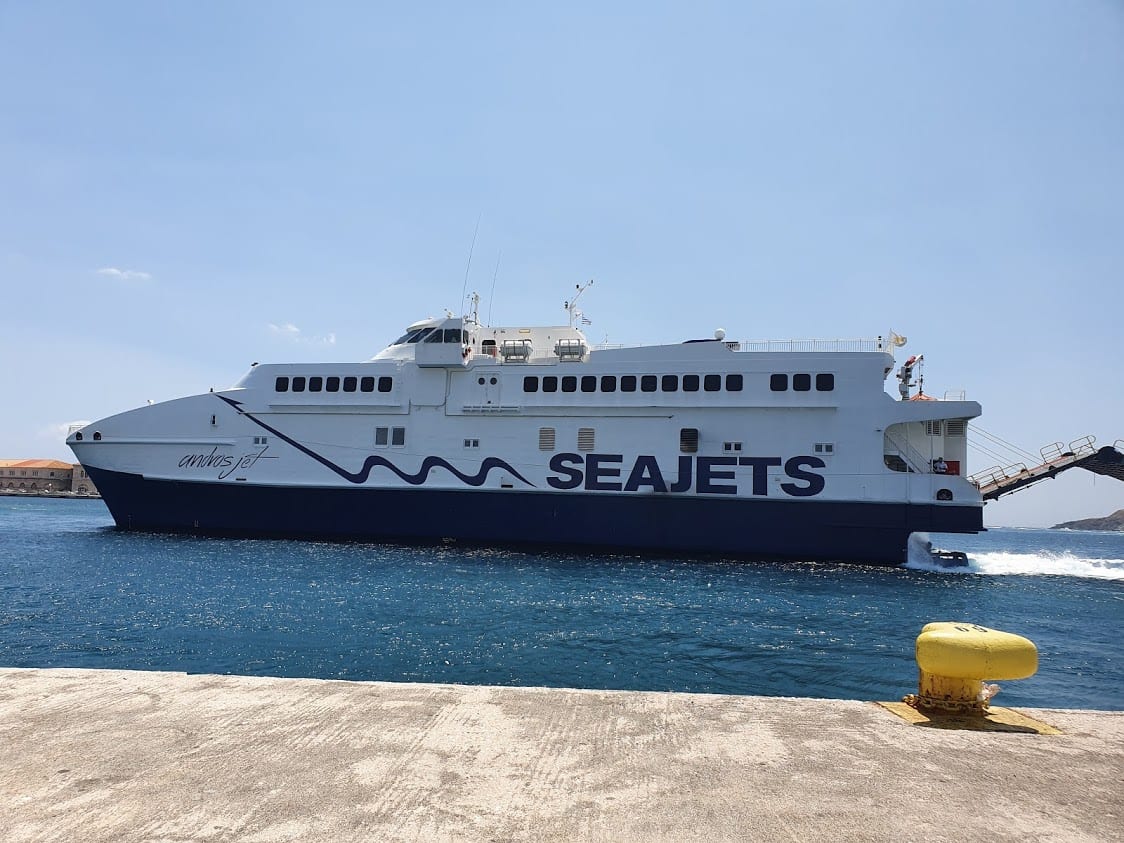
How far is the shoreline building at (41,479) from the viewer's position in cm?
9706

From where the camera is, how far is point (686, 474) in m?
21.6

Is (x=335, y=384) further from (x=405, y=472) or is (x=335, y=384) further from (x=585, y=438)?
(x=585, y=438)

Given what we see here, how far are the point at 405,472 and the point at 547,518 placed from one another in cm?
516

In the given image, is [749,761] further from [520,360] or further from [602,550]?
[520,360]

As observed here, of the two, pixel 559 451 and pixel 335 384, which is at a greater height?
pixel 335 384

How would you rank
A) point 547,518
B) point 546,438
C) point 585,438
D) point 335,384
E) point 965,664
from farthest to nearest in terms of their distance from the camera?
point 335,384, point 546,438, point 585,438, point 547,518, point 965,664

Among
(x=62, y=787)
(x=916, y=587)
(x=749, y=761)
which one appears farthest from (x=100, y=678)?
(x=916, y=587)

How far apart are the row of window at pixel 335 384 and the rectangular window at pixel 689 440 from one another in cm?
1008

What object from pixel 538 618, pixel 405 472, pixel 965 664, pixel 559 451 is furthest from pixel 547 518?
pixel 965 664

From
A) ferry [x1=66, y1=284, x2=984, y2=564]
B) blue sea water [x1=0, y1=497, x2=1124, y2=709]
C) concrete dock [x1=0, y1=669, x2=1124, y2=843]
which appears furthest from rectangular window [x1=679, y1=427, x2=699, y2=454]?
concrete dock [x1=0, y1=669, x2=1124, y2=843]

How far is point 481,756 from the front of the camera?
349cm

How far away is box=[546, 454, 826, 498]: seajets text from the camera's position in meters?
20.9

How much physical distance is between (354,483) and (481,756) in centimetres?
2116

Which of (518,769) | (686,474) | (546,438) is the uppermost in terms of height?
(546,438)
